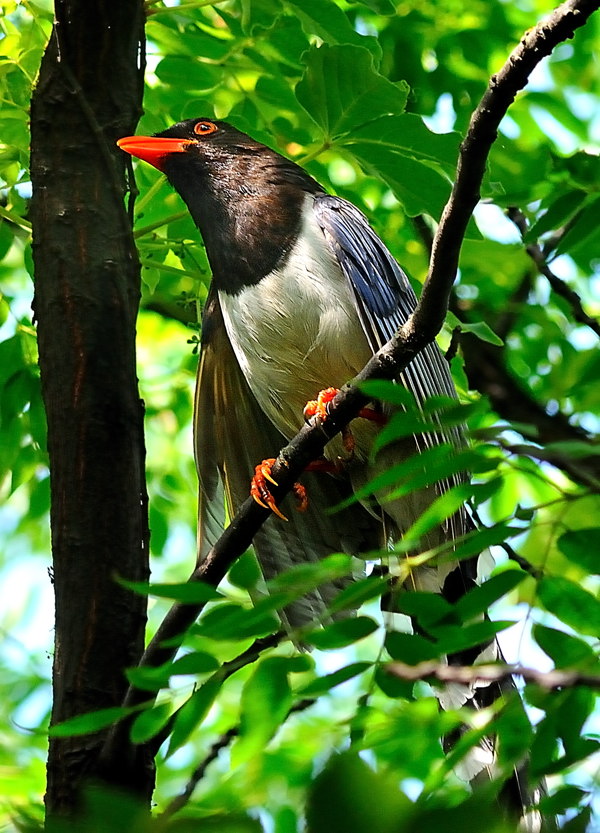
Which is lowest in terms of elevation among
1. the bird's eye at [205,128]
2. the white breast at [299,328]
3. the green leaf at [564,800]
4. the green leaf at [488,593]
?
→ the green leaf at [564,800]

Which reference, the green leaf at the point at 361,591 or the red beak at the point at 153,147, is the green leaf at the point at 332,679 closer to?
the green leaf at the point at 361,591

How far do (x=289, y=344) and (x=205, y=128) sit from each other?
3.40 ft

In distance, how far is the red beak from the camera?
135 inches

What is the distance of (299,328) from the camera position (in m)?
Result: 3.65

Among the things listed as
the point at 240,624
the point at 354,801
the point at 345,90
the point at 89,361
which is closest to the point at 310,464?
the point at 89,361

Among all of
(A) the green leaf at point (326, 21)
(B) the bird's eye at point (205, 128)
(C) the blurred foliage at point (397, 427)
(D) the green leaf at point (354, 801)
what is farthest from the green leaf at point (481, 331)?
(D) the green leaf at point (354, 801)

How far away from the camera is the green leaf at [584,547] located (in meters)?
1.68

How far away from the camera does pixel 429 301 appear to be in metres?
2.30

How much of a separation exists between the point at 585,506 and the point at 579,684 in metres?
2.38

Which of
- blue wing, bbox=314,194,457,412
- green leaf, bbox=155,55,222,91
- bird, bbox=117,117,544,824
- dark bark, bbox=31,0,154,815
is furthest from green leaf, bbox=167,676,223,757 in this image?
green leaf, bbox=155,55,222,91

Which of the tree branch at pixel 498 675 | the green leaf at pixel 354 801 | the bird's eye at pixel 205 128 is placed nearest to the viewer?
the green leaf at pixel 354 801

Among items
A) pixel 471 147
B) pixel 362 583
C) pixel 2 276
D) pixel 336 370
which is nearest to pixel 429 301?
pixel 471 147

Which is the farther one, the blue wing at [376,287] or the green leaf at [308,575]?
the blue wing at [376,287]

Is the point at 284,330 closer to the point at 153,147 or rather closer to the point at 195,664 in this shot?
the point at 153,147
